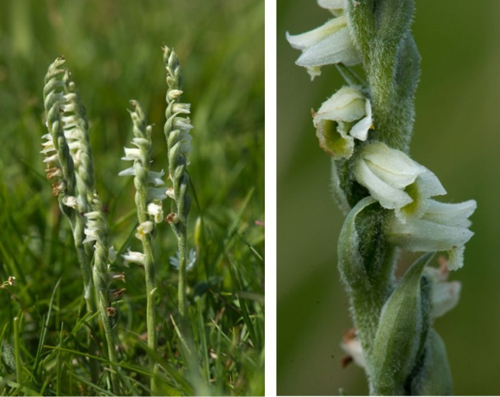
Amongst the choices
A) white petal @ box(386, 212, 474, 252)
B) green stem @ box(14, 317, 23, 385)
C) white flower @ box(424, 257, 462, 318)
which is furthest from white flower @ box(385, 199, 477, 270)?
green stem @ box(14, 317, 23, 385)

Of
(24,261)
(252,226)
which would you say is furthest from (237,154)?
(24,261)

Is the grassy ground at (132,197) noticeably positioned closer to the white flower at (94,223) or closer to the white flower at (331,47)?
the white flower at (94,223)

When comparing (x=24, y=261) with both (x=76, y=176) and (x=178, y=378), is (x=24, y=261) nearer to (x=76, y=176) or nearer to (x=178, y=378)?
(x=76, y=176)

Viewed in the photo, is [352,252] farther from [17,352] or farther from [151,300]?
[17,352]

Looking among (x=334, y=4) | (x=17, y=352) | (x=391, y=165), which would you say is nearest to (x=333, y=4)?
(x=334, y=4)

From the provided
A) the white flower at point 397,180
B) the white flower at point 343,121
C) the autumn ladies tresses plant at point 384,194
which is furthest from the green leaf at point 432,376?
the white flower at point 343,121

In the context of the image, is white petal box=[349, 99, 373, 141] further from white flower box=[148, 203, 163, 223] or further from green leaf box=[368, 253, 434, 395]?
white flower box=[148, 203, 163, 223]
